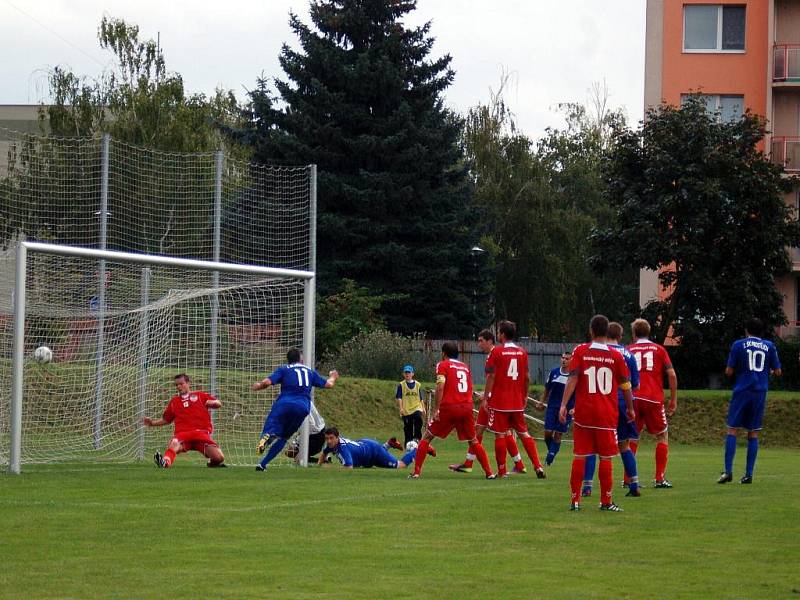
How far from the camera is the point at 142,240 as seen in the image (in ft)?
90.4

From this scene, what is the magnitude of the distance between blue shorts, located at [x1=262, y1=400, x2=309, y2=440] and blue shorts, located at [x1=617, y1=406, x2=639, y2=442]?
17.4ft

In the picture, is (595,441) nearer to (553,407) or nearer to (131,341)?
(553,407)

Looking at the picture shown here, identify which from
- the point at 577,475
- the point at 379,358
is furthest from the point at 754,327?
the point at 379,358

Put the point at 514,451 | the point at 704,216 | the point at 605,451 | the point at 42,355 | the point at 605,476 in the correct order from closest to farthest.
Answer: the point at 605,451 → the point at 605,476 → the point at 514,451 → the point at 42,355 → the point at 704,216

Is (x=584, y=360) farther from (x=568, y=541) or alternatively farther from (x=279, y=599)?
(x=279, y=599)

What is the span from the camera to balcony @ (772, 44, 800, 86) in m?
53.0

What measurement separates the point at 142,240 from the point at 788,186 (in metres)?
25.0

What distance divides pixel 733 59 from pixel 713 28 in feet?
4.81

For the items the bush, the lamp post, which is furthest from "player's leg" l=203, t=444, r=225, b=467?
the lamp post

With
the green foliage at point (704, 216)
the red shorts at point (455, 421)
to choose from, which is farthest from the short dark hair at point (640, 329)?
the green foliage at point (704, 216)

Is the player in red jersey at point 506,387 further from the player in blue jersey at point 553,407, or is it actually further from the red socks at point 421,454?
the player in blue jersey at point 553,407

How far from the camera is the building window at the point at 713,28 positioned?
5331cm

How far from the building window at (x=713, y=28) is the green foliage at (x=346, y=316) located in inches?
649

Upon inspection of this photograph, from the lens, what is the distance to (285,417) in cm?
2020
